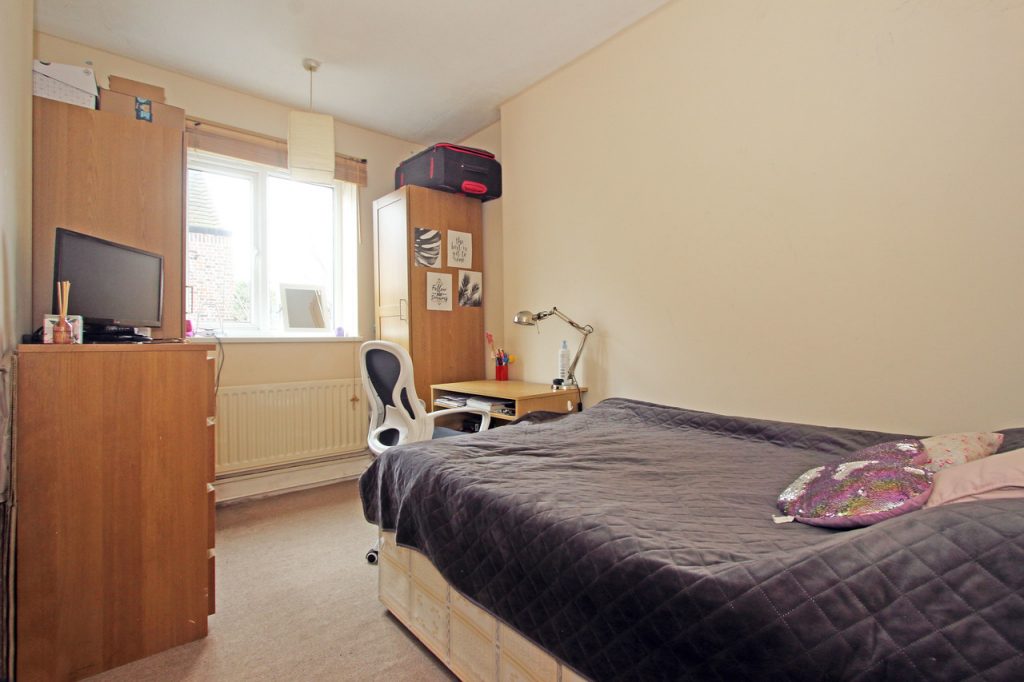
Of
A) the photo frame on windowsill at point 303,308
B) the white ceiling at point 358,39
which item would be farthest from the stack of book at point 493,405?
the white ceiling at point 358,39

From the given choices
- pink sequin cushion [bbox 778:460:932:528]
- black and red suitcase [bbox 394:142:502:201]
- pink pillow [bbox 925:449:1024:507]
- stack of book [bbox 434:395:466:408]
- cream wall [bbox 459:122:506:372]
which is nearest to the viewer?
pink pillow [bbox 925:449:1024:507]

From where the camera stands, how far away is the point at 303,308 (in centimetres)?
361

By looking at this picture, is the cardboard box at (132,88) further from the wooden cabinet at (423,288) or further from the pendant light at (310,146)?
the wooden cabinet at (423,288)

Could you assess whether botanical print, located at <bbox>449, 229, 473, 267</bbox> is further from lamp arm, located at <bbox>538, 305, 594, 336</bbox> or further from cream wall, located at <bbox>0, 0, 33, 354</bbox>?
cream wall, located at <bbox>0, 0, 33, 354</bbox>

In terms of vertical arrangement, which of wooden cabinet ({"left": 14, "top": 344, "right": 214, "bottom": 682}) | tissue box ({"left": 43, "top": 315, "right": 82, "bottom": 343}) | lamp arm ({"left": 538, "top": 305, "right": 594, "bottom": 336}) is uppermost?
lamp arm ({"left": 538, "top": 305, "right": 594, "bottom": 336})

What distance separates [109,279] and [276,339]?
1489mm

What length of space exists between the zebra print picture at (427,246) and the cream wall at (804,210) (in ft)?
3.12

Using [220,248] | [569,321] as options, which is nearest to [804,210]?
[569,321]

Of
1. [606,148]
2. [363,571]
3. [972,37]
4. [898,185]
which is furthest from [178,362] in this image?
[972,37]

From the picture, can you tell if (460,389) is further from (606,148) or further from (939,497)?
(939,497)

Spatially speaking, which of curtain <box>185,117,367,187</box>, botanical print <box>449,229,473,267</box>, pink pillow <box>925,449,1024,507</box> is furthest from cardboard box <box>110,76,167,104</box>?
pink pillow <box>925,449,1024,507</box>

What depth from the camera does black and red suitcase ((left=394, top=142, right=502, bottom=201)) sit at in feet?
11.0

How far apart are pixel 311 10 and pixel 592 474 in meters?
2.59

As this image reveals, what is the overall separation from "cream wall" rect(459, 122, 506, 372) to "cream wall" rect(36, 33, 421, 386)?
2.65ft
